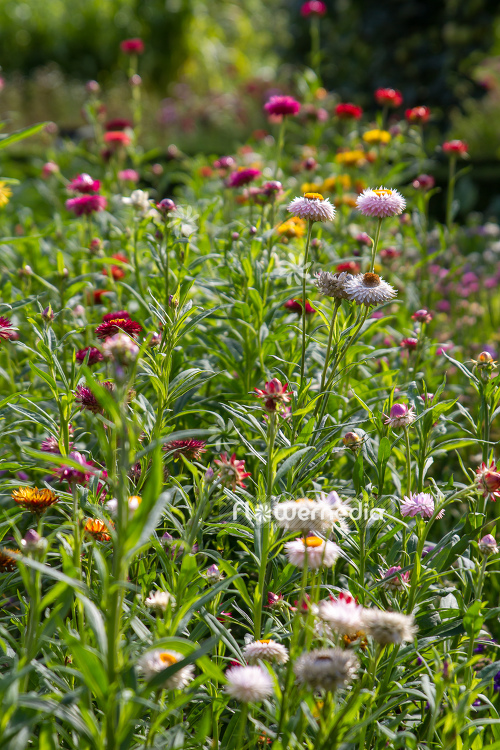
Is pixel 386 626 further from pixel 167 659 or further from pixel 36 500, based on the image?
pixel 36 500

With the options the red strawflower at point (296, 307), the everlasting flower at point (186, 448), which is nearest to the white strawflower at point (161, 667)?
the everlasting flower at point (186, 448)

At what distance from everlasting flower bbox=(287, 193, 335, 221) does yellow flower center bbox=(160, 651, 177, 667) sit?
124 centimetres

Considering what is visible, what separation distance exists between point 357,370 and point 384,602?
3.98 feet

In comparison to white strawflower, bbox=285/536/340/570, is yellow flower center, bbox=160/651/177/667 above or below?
below

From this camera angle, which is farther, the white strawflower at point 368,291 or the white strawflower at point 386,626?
the white strawflower at point 368,291

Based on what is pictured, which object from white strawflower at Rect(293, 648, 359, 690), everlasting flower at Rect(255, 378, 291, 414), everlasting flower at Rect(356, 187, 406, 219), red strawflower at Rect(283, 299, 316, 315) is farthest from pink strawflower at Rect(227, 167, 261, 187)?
white strawflower at Rect(293, 648, 359, 690)

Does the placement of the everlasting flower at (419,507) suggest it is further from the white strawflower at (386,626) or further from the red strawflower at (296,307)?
the red strawflower at (296,307)

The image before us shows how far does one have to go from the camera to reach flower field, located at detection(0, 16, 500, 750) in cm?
117

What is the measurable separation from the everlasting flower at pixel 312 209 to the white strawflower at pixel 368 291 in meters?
0.27

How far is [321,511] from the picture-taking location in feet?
4.12

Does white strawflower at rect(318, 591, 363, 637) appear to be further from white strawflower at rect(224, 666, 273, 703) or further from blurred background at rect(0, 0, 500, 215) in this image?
blurred background at rect(0, 0, 500, 215)

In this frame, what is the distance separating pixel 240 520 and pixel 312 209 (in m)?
0.89

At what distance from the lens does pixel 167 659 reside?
1.19 meters

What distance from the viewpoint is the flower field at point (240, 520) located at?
1169 millimetres
